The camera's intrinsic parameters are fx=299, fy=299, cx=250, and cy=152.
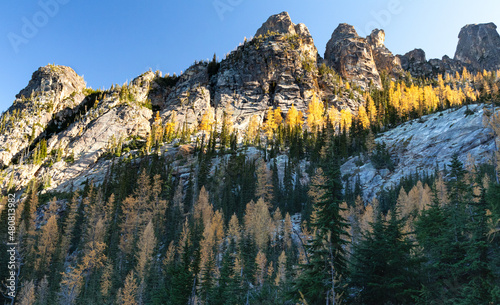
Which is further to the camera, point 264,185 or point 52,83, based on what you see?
point 52,83

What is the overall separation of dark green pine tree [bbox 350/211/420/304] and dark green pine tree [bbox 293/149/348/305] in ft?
6.98

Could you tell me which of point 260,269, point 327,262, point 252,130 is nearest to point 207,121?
point 252,130

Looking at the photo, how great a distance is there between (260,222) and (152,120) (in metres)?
106

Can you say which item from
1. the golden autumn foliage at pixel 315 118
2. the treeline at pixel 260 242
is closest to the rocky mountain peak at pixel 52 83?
the treeline at pixel 260 242

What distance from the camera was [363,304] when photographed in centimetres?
2170

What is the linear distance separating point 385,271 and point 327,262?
203 inches

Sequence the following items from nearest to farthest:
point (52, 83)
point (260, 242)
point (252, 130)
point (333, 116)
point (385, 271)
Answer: point (385, 271) < point (260, 242) < point (252, 130) < point (333, 116) < point (52, 83)

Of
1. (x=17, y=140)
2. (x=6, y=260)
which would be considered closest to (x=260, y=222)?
(x=6, y=260)

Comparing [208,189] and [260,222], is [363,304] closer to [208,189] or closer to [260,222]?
[260,222]

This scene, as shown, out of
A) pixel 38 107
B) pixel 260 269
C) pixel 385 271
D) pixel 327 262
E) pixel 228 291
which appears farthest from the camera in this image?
pixel 38 107

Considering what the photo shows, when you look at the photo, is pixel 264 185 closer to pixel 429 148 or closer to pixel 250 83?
pixel 429 148

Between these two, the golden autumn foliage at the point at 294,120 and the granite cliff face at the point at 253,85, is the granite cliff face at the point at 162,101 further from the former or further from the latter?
the golden autumn foliage at the point at 294,120

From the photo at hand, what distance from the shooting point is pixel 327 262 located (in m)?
20.7

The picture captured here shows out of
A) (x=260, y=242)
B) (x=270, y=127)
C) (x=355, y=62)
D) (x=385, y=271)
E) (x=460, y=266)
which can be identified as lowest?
(x=385, y=271)
